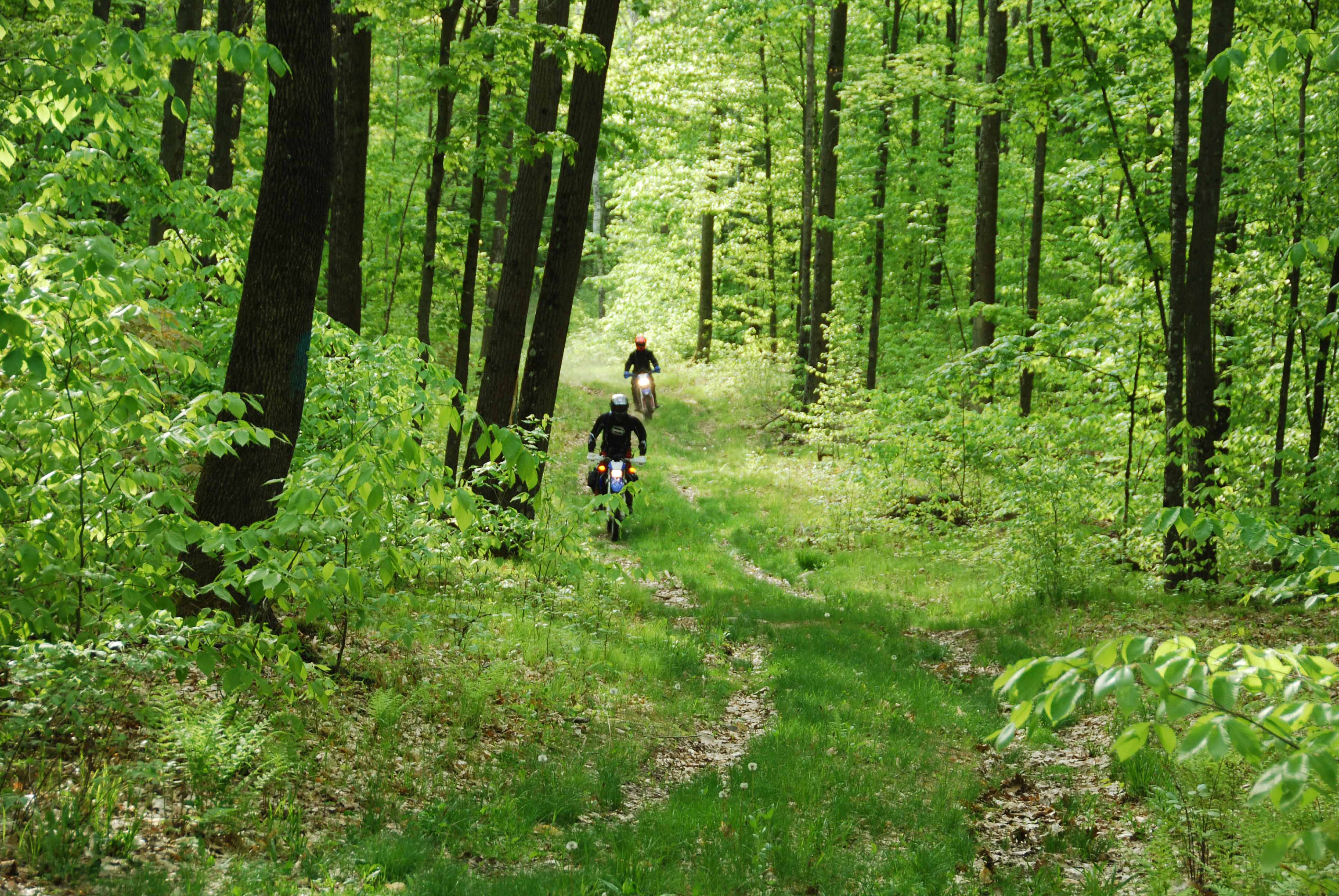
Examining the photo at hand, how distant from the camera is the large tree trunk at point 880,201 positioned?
898 inches

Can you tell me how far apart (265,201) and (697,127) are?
89.0ft

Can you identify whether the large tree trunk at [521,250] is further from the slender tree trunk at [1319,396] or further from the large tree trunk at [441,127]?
the slender tree trunk at [1319,396]

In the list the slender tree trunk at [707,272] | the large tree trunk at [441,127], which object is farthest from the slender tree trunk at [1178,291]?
the slender tree trunk at [707,272]

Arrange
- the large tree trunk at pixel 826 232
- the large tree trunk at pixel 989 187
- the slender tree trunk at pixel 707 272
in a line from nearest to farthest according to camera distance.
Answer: the large tree trunk at pixel 989 187, the large tree trunk at pixel 826 232, the slender tree trunk at pixel 707 272

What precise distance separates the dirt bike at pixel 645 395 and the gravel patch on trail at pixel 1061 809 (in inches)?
701

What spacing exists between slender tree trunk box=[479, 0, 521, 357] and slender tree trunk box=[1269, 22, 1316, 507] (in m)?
9.20

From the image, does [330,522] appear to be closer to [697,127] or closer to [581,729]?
[581,729]

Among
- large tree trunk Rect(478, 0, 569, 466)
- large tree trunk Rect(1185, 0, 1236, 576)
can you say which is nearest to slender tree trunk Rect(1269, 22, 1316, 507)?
large tree trunk Rect(1185, 0, 1236, 576)

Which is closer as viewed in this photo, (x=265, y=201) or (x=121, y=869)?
(x=121, y=869)

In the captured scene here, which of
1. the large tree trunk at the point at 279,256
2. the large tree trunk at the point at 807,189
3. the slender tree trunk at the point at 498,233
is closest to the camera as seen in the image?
the large tree trunk at the point at 279,256

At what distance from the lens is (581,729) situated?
6.94 meters

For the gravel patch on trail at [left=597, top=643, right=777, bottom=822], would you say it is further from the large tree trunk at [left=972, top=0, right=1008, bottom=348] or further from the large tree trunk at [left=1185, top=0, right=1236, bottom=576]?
the large tree trunk at [left=972, top=0, right=1008, bottom=348]

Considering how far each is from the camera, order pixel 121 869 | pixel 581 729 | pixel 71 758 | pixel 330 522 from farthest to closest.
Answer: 1. pixel 581 729
2. pixel 71 758
3. pixel 330 522
4. pixel 121 869

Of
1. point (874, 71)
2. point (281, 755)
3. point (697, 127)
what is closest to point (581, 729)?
point (281, 755)
